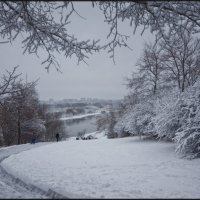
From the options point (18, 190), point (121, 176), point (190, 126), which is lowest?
point (121, 176)

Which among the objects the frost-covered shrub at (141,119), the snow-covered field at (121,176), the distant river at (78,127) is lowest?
the distant river at (78,127)

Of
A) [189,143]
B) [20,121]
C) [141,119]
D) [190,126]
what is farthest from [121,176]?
[20,121]

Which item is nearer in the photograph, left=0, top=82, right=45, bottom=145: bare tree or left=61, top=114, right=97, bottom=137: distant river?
left=0, top=82, right=45, bottom=145: bare tree

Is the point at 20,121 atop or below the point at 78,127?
atop

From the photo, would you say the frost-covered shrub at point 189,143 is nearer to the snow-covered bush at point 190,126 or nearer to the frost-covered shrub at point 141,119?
the snow-covered bush at point 190,126

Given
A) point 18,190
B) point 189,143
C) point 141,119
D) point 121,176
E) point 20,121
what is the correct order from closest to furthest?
point 18,190 → point 121,176 → point 189,143 → point 141,119 → point 20,121

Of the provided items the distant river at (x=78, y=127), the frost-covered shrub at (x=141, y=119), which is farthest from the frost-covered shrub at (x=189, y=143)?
the distant river at (x=78, y=127)

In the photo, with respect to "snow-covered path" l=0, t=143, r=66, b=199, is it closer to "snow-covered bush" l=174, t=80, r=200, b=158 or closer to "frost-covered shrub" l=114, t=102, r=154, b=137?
"snow-covered bush" l=174, t=80, r=200, b=158

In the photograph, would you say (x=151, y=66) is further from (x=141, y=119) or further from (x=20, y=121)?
(x=20, y=121)

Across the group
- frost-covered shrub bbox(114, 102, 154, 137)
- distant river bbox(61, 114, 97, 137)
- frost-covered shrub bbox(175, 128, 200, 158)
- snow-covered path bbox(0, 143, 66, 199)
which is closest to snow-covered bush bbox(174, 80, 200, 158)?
frost-covered shrub bbox(175, 128, 200, 158)

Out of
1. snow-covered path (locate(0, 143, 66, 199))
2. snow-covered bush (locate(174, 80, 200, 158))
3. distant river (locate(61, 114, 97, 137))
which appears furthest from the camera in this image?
distant river (locate(61, 114, 97, 137))

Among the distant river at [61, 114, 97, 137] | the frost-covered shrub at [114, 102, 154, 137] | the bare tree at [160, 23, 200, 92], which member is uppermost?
the bare tree at [160, 23, 200, 92]

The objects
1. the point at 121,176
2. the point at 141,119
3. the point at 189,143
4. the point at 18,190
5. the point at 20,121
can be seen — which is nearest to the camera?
the point at 18,190

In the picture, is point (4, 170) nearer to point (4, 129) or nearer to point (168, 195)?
point (168, 195)
